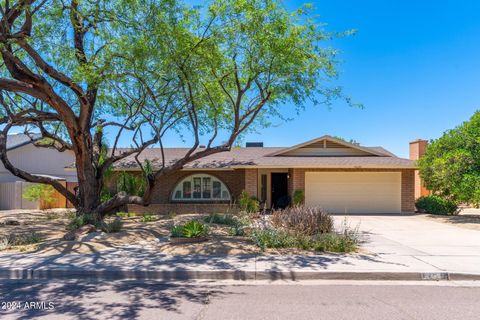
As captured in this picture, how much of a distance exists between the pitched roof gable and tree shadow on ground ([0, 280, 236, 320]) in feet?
47.0

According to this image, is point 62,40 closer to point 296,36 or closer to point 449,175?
point 296,36

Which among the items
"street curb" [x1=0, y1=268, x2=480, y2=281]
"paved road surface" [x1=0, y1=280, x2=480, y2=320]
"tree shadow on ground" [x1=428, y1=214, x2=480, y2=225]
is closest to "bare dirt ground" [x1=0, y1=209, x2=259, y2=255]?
"street curb" [x1=0, y1=268, x2=480, y2=281]

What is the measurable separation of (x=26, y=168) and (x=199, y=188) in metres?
15.2

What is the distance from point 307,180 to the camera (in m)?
19.2

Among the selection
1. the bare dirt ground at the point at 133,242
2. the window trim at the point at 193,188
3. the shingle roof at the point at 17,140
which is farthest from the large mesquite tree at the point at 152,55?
the shingle roof at the point at 17,140

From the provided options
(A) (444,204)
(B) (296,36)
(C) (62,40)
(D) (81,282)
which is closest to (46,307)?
(D) (81,282)

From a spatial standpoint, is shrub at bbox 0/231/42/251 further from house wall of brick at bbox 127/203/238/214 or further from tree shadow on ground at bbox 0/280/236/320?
house wall of brick at bbox 127/203/238/214

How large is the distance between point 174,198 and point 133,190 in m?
3.00

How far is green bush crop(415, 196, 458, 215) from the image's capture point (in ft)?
59.9

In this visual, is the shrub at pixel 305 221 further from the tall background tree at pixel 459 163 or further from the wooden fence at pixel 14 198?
the wooden fence at pixel 14 198

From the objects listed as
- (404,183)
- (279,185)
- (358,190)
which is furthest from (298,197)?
(404,183)

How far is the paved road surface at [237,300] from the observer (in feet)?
16.8

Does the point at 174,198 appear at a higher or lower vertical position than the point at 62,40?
lower

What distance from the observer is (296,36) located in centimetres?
1018
